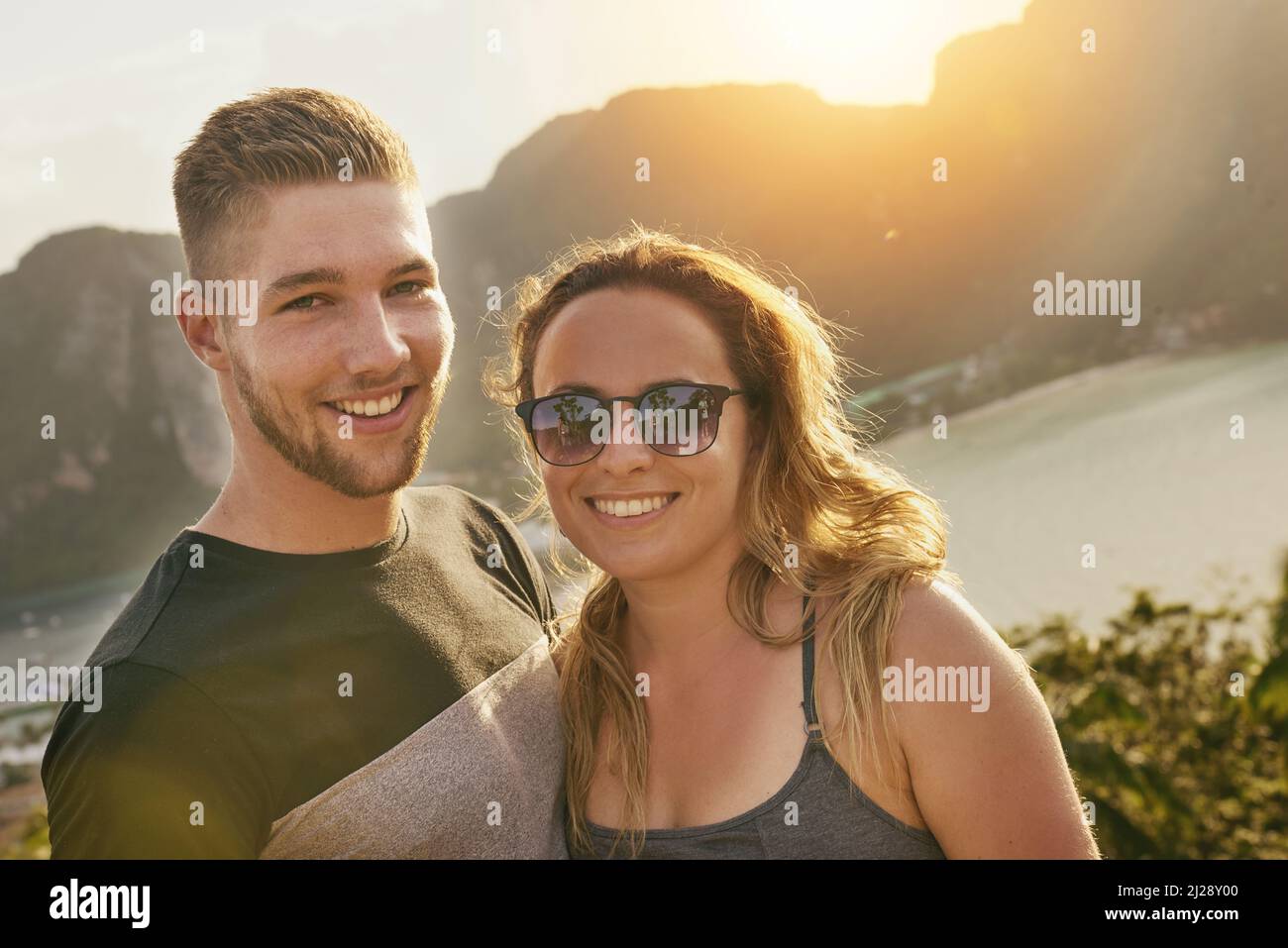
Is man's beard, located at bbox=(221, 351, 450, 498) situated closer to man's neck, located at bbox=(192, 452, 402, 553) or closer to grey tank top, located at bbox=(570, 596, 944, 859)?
man's neck, located at bbox=(192, 452, 402, 553)

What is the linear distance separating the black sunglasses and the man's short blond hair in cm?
72

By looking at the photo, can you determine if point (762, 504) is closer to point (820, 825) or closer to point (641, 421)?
point (641, 421)

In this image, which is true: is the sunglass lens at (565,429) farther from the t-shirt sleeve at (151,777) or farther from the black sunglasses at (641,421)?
the t-shirt sleeve at (151,777)

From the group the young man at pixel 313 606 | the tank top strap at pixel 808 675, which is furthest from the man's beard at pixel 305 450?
the tank top strap at pixel 808 675

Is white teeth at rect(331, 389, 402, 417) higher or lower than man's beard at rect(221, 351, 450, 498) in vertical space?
higher

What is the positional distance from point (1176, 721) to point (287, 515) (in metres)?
4.35

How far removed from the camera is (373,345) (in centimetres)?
221

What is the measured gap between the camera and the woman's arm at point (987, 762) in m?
1.90

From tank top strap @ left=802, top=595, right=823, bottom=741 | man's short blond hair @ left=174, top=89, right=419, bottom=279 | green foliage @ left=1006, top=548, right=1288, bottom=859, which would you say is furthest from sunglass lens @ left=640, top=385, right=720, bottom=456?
green foliage @ left=1006, top=548, right=1288, bottom=859

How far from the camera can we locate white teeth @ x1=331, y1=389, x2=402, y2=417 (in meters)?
2.23

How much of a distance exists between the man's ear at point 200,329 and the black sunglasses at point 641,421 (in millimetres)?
780

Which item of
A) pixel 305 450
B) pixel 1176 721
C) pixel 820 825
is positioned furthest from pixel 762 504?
pixel 1176 721

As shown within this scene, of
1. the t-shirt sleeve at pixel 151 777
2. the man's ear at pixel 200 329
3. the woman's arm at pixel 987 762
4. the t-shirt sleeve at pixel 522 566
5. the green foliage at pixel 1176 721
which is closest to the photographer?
the t-shirt sleeve at pixel 151 777

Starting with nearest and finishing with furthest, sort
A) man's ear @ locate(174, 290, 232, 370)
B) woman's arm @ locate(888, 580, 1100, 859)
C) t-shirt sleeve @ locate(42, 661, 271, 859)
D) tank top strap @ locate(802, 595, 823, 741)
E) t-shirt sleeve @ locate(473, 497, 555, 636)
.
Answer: t-shirt sleeve @ locate(42, 661, 271, 859) < woman's arm @ locate(888, 580, 1100, 859) < tank top strap @ locate(802, 595, 823, 741) < man's ear @ locate(174, 290, 232, 370) < t-shirt sleeve @ locate(473, 497, 555, 636)
